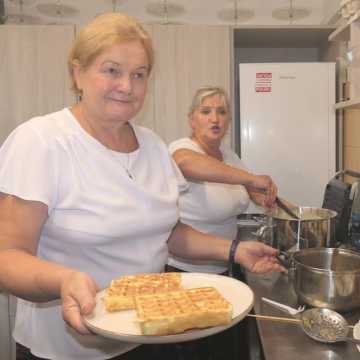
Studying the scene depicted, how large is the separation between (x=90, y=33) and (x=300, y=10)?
7.66 feet

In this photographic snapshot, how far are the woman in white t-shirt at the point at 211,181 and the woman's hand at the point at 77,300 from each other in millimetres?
909

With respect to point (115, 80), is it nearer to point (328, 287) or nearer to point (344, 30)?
point (328, 287)

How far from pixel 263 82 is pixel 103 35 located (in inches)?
64.8

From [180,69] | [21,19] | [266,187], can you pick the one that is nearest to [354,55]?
[266,187]

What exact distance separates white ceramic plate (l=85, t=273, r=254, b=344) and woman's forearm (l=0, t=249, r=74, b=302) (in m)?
0.08

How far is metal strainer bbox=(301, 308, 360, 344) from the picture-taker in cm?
89

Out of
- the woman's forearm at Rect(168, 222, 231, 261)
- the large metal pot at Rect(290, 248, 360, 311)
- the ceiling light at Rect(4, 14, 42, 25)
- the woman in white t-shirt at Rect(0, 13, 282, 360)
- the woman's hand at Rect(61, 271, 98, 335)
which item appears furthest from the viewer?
the ceiling light at Rect(4, 14, 42, 25)

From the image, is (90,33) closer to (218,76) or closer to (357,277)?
(357,277)

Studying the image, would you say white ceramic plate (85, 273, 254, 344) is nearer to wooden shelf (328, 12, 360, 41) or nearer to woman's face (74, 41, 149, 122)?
woman's face (74, 41, 149, 122)

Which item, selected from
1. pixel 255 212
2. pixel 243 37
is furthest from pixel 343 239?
pixel 243 37

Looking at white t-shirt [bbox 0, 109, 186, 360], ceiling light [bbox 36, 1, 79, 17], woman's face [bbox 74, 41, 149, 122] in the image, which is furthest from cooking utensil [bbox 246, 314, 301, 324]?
ceiling light [bbox 36, 1, 79, 17]

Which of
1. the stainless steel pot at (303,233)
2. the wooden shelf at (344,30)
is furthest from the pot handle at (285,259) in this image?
the wooden shelf at (344,30)

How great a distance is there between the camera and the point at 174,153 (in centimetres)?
171

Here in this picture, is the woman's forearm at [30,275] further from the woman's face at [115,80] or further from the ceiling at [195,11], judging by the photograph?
the ceiling at [195,11]
